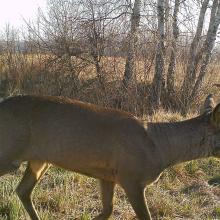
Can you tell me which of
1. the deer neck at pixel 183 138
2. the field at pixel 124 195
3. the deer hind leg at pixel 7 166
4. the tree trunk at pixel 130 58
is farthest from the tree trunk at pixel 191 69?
the deer hind leg at pixel 7 166

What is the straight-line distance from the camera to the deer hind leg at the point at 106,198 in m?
6.16

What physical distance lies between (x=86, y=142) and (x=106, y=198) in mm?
904

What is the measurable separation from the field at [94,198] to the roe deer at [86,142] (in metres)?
0.80

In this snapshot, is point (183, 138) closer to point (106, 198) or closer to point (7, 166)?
point (106, 198)

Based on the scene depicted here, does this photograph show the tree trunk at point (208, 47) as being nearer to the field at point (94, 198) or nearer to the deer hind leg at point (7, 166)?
the field at point (94, 198)

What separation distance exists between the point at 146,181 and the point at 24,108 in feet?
5.27

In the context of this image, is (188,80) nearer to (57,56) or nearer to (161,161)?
(57,56)

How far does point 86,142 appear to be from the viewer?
5.68m

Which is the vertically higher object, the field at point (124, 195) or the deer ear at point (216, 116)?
the deer ear at point (216, 116)

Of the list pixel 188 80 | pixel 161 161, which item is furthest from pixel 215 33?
pixel 161 161

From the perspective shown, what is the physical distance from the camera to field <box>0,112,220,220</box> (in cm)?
639

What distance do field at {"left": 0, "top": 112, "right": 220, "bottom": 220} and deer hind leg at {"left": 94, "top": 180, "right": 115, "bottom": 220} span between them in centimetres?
21

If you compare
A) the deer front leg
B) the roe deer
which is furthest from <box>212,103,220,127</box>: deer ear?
the deer front leg

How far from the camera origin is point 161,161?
580 centimetres
